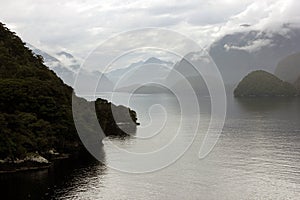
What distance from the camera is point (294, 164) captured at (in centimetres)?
7450

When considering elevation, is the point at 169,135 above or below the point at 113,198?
above

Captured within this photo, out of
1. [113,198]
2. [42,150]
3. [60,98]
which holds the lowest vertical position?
[113,198]

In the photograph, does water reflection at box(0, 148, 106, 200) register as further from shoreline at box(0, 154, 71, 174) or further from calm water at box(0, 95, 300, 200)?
shoreline at box(0, 154, 71, 174)

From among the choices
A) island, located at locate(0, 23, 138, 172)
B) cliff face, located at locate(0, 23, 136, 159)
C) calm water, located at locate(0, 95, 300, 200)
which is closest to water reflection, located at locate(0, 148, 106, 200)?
calm water, located at locate(0, 95, 300, 200)

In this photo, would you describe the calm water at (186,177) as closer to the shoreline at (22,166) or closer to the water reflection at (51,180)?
the water reflection at (51,180)

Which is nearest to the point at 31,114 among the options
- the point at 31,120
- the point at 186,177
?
the point at 31,120

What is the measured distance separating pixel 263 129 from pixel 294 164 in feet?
157

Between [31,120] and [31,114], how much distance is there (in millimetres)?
2373

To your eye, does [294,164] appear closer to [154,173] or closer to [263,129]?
[154,173]

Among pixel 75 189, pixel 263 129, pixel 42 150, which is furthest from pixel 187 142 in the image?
pixel 75 189

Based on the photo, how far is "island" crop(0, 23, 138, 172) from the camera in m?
71.9

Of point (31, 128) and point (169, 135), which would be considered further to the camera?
point (169, 135)

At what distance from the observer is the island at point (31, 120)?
7194 centimetres

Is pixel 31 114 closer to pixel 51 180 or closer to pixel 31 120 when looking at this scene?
pixel 31 120
